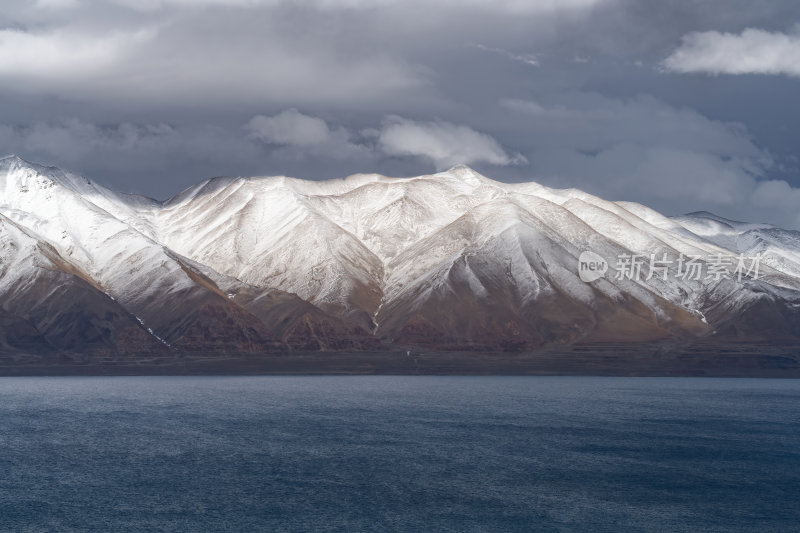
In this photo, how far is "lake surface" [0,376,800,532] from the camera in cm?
9119

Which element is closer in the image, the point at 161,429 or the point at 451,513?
the point at 451,513

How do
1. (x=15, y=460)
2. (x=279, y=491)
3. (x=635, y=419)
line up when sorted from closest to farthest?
(x=279, y=491) → (x=15, y=460) → (x=635, y=419)

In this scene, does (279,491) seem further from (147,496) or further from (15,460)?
(15,460)

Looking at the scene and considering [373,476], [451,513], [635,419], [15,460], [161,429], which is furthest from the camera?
[635,419]

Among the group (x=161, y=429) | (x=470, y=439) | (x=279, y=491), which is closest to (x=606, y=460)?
(x=470, y=439)

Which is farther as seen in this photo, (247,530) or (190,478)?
(190,478)

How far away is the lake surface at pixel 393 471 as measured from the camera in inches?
3590

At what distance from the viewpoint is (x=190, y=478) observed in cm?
10831

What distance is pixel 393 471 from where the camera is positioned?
371 feet

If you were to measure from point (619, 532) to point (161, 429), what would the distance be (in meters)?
83.2

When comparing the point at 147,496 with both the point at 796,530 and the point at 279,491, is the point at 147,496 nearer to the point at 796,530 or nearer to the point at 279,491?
the point at 279,491

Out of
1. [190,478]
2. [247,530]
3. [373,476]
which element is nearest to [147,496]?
[190,478]

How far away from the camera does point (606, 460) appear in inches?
4830

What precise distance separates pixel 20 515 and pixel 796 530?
69808 millimetres
